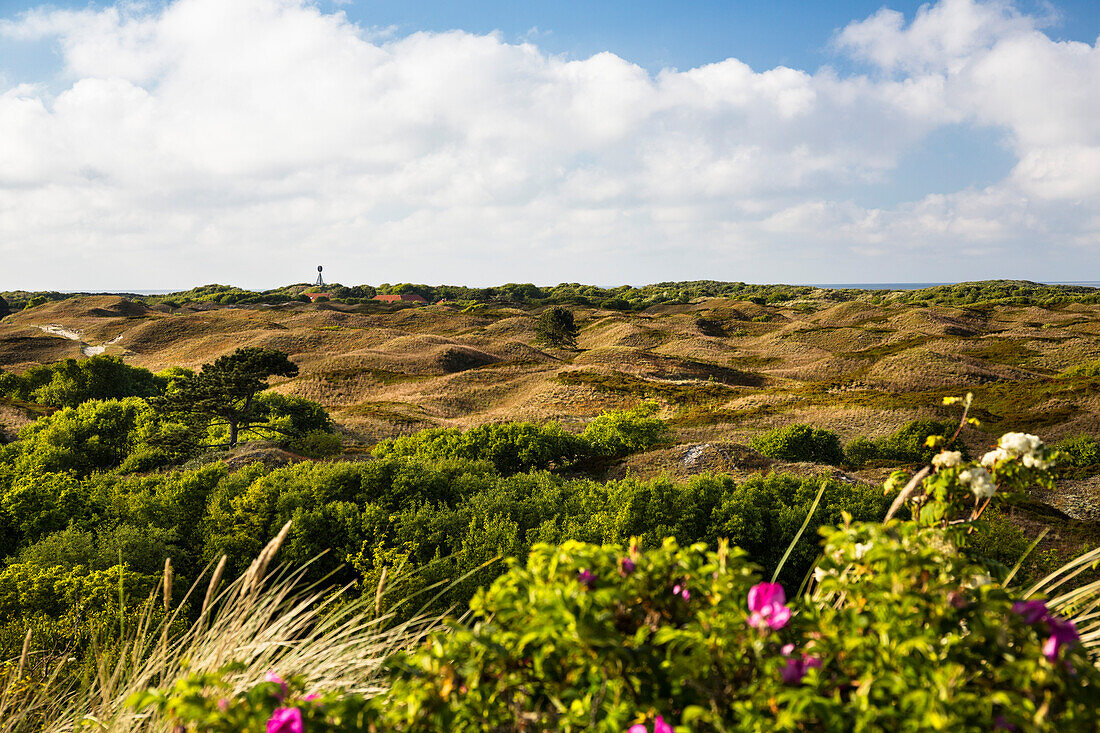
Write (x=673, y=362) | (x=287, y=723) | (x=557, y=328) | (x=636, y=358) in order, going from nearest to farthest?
(x=287, y=723), (x=673, y=362), (x=636, y=358), (x=557, y=328)

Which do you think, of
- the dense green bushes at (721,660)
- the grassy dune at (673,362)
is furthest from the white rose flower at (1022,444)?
the grassy dune at (673,362)

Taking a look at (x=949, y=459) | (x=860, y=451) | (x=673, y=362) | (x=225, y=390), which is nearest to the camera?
(x=949, y=459)

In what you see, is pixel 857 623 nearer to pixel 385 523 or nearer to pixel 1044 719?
pixel 1044 719

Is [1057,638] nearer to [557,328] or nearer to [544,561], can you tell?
[544,561]

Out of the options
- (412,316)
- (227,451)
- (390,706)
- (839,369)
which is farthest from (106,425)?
(412,316)

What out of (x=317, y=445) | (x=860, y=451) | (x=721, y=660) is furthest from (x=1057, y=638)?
(x=860, y=451)

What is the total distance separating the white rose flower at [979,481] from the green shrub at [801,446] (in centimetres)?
1831

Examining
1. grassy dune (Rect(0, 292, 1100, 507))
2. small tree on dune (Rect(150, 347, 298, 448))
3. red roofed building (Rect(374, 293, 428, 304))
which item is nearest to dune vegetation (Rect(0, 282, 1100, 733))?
small tree on dune (Rect(150, 347, 298, 448))

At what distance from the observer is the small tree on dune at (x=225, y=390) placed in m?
21.3

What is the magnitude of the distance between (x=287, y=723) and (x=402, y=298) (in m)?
120

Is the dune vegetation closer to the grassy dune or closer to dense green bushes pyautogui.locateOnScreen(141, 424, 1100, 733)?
dense green bushes pyautogui.locateOnScreen(141, 424, 1100, 733)

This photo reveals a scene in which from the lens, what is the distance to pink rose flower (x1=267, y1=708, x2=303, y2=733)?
1.98 meters

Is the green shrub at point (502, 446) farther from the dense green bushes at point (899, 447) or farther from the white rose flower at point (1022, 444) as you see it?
the white rose flower at point (1022, 444)

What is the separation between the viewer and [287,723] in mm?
2016
